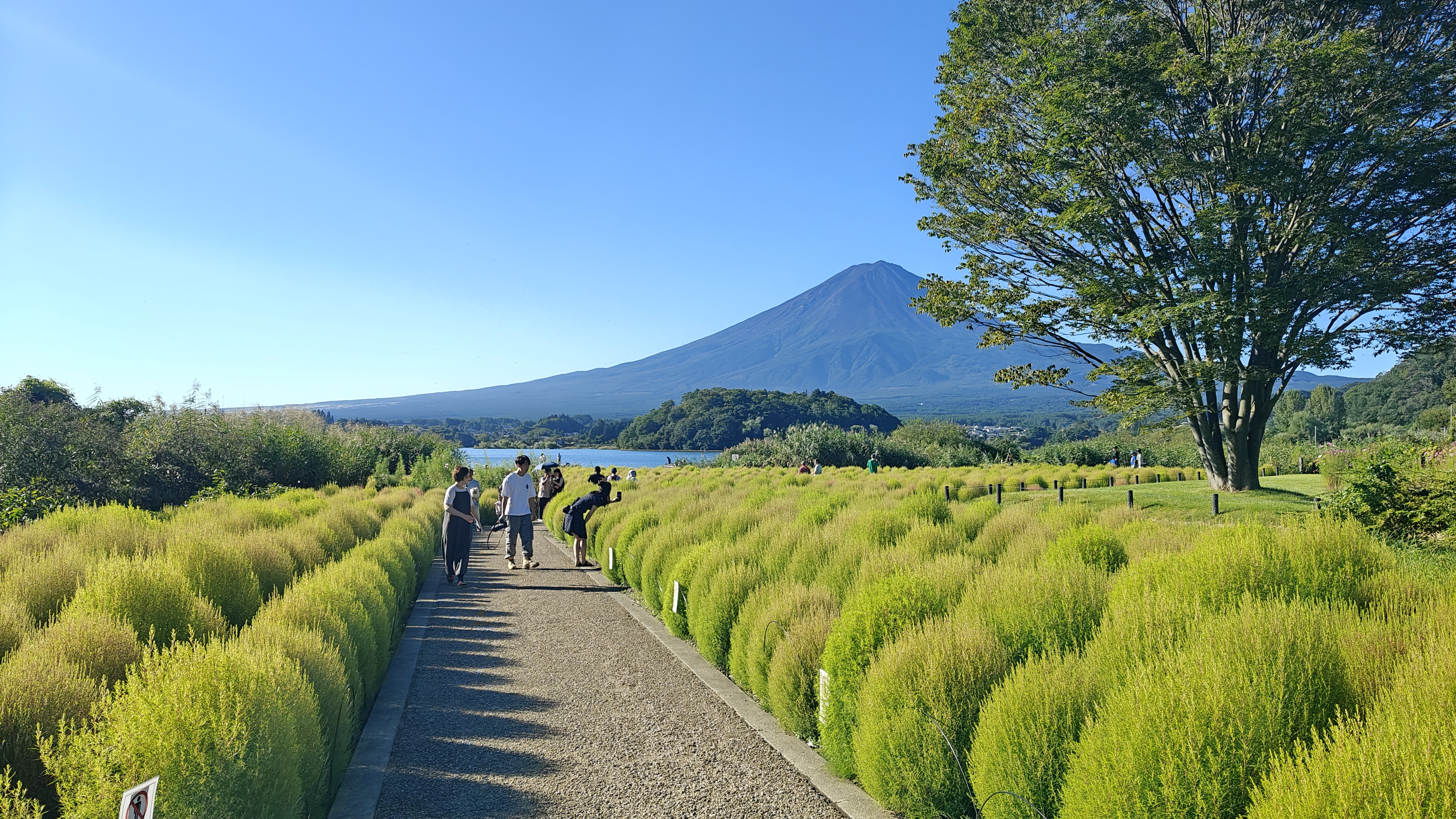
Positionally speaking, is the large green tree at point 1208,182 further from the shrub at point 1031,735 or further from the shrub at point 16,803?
the shrub at point 16,803

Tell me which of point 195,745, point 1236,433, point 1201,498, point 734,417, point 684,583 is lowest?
point 684,583

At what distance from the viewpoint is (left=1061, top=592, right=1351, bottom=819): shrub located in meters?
2.39

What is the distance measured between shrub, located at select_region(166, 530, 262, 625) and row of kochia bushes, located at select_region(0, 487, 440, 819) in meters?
0.01

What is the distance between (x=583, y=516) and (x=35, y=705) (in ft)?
27.0

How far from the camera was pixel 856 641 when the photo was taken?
4258 millimetres

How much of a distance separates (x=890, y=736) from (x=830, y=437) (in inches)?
1255

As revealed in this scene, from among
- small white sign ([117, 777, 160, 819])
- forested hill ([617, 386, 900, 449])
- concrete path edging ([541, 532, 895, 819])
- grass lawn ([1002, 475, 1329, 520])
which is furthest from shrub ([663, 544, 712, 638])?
forested hill ([617, 386, 900, 449])

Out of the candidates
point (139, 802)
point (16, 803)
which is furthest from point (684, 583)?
point (139, 802)

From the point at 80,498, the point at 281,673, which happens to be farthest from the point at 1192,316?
the point at 80,498

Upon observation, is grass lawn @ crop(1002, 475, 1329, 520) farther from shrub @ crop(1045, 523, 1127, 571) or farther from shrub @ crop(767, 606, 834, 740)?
shrub @ crop(767, 606, 834, 740)

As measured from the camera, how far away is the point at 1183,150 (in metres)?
14.2

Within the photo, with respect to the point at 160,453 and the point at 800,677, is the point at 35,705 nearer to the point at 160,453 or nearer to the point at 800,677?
the point at 800,677

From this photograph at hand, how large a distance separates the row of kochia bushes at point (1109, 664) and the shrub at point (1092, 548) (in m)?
0.02

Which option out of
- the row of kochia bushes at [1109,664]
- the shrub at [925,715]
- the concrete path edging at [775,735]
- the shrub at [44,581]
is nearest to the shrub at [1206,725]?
the row of kochia bushes at [1109,664]
